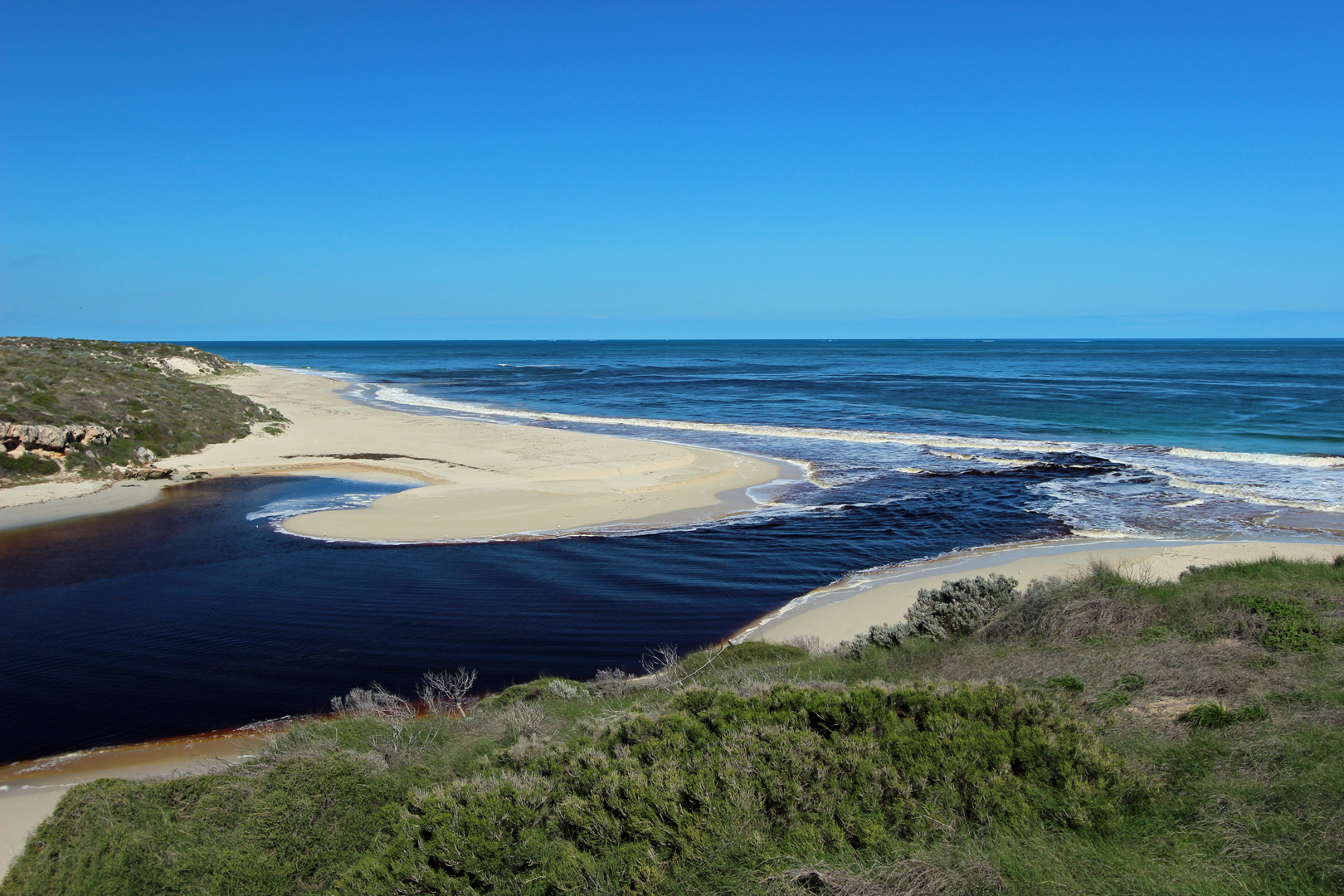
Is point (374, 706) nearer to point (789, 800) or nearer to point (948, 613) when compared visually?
point (789, 800)

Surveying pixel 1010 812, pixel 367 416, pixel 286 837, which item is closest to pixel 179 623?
pixel 286 837

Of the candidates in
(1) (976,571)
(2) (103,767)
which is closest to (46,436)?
(2) (103,767)

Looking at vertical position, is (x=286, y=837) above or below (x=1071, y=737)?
below

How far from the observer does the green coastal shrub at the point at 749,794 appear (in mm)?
4109

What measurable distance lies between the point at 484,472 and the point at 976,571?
47.7ft

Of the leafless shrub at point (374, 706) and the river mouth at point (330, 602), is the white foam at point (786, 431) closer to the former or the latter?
the river mouth at point (330, 602)

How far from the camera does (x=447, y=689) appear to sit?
8.88 meters

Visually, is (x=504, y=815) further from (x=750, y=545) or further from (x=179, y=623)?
(x=750, y=545)

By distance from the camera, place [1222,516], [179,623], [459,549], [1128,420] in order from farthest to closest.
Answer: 1. [1128,420]
2. [1222,516]
3. [459,549]
4. [179,623]

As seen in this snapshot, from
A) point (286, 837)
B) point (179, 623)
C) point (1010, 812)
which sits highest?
point (1010, 812)

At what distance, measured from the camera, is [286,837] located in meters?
4.65

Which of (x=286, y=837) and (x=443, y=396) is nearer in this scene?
(x=286, y=837)

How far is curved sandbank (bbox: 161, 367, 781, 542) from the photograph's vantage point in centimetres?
1727

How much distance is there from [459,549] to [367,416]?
78.5ft
